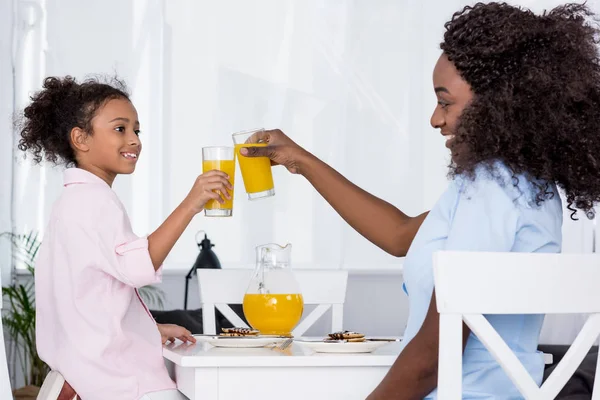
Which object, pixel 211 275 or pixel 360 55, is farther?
pixel 360 55

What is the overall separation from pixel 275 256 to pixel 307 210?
3242 mm

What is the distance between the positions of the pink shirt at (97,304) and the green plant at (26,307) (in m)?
2.50

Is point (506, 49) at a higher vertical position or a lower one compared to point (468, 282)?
higher

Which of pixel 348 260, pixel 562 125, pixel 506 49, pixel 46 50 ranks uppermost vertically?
pixel 46 50

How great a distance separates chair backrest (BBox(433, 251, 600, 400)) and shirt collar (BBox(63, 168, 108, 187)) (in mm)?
1029

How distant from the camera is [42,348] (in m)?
1.88

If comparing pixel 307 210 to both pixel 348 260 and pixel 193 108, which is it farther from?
pixel 193 108

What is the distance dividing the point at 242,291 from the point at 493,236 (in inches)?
49.0

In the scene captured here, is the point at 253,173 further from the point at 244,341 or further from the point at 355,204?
the point at 244,341

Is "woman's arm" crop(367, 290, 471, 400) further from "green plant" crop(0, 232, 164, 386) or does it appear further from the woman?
"green plant" crop(0, 232, 164, 386)

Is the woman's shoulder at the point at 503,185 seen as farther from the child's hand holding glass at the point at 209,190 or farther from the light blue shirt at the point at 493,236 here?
the child's hand holding glass at the point at 209,190

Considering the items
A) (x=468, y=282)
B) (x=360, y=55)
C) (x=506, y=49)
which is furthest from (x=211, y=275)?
(x=360, y=55)

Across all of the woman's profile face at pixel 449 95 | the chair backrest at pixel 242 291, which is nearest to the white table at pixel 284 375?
the woman's profile face at pixel 449 95

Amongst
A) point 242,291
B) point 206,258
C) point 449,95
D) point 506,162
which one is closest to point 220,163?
point 449,95
